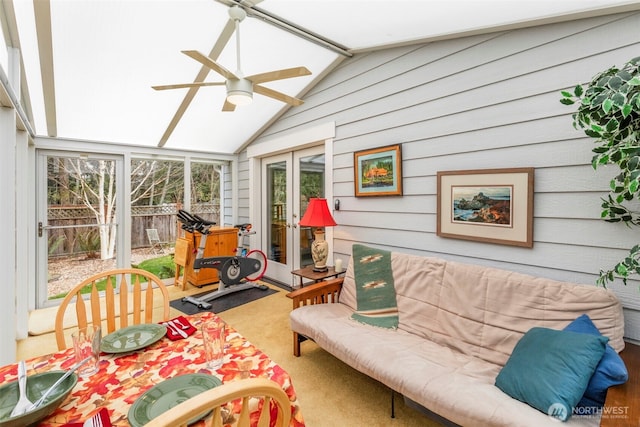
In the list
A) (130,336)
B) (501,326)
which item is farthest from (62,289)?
(501,326)

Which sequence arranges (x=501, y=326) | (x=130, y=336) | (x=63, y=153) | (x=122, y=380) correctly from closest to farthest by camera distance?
(x=122, y=380) < (x=130, y=336) < (x=501, y=326) < (x=63, y=153)

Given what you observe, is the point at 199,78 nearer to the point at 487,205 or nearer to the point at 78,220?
the point at 78,220

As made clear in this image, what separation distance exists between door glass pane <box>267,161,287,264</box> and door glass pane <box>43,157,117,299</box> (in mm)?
2165

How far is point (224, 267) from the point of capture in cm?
388

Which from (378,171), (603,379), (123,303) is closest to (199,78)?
(378,171)

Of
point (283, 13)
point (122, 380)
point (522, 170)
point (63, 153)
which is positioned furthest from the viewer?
point (63, 153)

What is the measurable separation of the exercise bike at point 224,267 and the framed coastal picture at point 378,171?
191 centimetres

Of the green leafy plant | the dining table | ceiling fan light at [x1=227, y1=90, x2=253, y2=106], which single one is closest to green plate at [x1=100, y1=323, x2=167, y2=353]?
the dining table

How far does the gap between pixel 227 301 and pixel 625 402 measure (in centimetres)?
362

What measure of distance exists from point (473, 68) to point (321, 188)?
2065mm

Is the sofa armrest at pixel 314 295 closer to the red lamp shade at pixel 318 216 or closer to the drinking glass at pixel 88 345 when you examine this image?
the red lamp shade at pixel 318 216

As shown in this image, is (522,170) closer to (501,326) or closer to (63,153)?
(501,326)

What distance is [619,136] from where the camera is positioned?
1.37m

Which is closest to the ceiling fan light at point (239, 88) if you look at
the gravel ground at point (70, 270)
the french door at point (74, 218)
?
the french door at point (74, 218)
